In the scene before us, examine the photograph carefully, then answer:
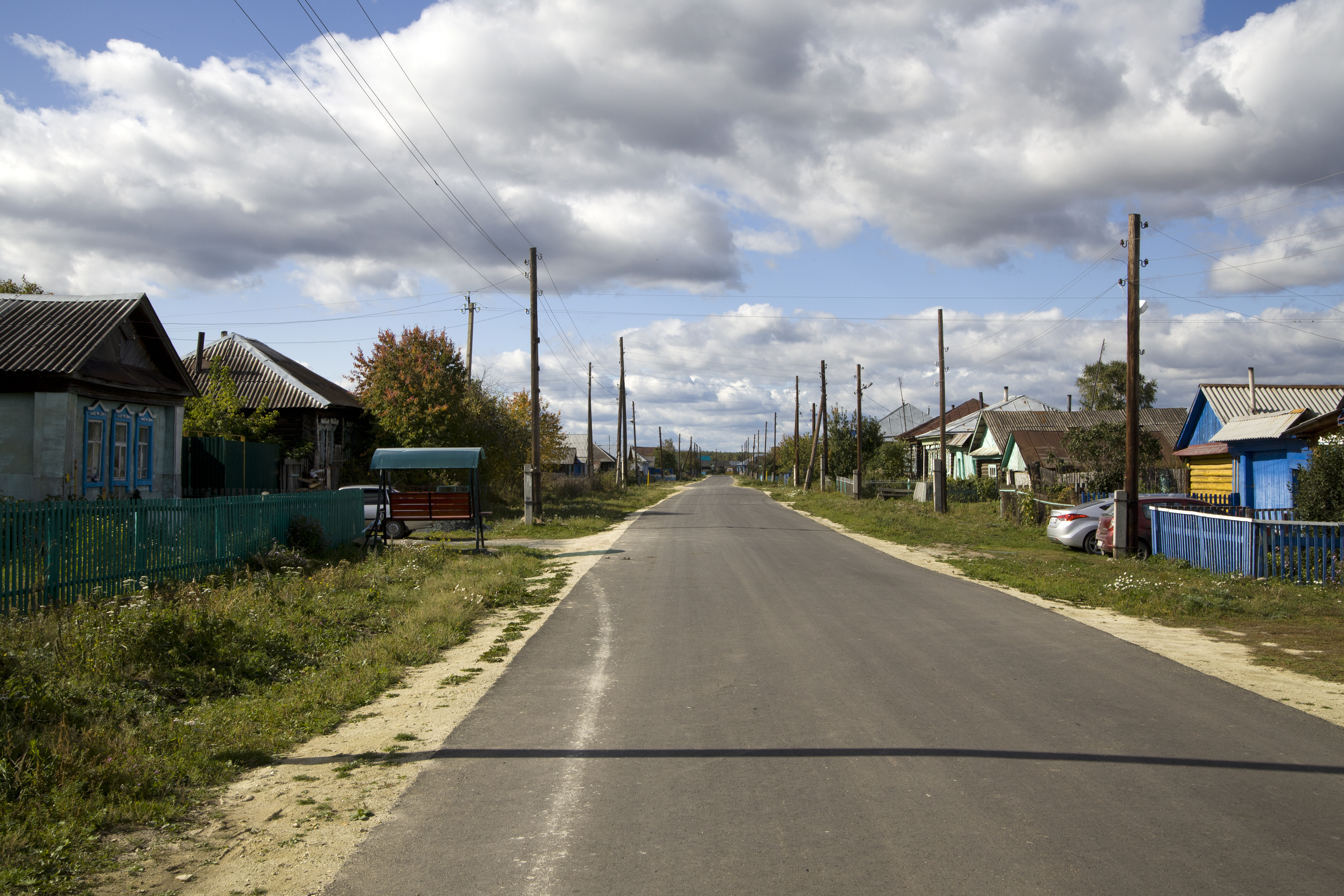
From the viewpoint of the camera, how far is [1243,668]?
27.9 feet

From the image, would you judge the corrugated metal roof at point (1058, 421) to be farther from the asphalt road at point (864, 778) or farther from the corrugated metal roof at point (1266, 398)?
the asphalt road at point (864, 778)

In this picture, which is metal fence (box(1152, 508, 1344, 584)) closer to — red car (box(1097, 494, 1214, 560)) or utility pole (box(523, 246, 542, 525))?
red car (box(1097, 494, 1214, 560))

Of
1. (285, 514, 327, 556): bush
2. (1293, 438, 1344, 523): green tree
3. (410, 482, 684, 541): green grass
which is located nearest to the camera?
(1293, 438, 1344, 523): green tree

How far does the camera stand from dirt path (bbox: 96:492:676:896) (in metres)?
4.14

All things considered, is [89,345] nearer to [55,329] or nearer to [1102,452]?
[55,329]

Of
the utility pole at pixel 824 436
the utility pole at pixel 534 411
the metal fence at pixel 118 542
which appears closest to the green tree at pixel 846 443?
the utility pole at pixel 824 436

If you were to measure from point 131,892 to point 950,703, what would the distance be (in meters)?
5.41

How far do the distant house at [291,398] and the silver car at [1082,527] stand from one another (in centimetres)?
2511

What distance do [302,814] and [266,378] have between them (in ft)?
115

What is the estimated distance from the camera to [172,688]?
7594mm

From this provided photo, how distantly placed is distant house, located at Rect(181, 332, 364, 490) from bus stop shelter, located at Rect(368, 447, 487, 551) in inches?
565

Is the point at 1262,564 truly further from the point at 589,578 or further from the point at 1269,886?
the point at 1269,886

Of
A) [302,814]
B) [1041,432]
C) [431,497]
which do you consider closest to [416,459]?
[431,497]

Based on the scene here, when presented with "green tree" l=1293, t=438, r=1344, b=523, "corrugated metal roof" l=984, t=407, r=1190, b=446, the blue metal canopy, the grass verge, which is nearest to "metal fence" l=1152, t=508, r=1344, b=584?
the grass verge
